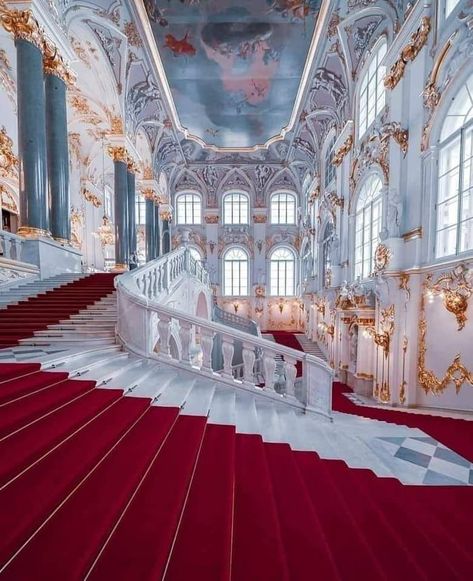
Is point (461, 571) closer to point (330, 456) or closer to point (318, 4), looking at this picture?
point (330, 456)

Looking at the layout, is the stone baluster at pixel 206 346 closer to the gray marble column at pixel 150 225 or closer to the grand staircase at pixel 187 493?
the grand staircase at pixel 187 493

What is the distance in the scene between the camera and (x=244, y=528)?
5.59 feet

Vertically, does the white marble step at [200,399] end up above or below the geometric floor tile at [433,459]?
above

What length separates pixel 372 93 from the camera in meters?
9.16

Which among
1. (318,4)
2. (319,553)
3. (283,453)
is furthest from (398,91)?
(319,553)

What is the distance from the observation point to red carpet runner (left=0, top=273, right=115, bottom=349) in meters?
4.43

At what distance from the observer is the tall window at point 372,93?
8.59 metres

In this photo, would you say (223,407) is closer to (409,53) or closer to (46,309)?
(46,309)

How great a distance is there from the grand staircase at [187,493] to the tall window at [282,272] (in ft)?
57.5

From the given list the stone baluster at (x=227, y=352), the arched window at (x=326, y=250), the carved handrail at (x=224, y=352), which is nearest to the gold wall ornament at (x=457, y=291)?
the carved handrail at (x=224, y=352)

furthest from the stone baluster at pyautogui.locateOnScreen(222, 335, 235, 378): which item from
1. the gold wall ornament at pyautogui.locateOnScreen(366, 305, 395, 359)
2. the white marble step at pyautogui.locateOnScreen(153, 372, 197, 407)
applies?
the gold wall ornament at pyautogui.locateOnScreen(366, 305, 395, 359)

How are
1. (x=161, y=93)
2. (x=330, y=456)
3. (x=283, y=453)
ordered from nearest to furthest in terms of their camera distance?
(x=283, y=453) < (x=330, y=456) < (x=161, y=93)

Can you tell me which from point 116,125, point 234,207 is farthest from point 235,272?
point 116,125

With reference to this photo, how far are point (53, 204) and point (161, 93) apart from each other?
8.12 meters
